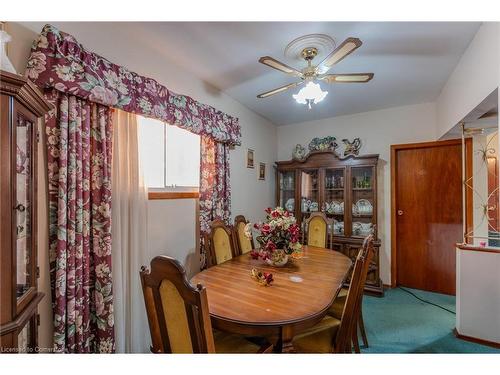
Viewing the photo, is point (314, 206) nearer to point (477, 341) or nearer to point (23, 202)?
point (477, 341)

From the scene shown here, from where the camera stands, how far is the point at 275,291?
1423 mm

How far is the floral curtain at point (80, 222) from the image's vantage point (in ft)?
4.43

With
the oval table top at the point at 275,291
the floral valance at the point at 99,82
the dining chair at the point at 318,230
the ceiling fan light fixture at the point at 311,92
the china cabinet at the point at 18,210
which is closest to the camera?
the china cabinet at the point at 18,210

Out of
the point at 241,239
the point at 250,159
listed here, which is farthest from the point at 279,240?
the point at 250,159

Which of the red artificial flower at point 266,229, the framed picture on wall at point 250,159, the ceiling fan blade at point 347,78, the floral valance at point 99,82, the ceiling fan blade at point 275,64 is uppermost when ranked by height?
the ceiling fan blade at point 275,64

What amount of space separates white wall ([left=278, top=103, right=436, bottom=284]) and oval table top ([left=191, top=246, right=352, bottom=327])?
5.86 ft

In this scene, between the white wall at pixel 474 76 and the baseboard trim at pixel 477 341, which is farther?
the baseboard trim at pixel 477 341

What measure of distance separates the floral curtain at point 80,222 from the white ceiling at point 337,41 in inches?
25.6

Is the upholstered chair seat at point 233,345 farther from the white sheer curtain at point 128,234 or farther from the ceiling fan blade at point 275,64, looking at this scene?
the ceiling fan blade at point 275,64

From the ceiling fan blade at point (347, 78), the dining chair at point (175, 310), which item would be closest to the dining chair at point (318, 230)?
the ceiling fan blade at point (347, 78)

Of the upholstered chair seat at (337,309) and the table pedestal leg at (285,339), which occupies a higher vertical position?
the table pedestal leg at (285,339)

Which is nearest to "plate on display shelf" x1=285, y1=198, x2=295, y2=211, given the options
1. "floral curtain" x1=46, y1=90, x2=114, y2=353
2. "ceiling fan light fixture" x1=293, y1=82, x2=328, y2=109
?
"ceiling fan light fixture" x1=293, y1=82, x2=328, y2=109
